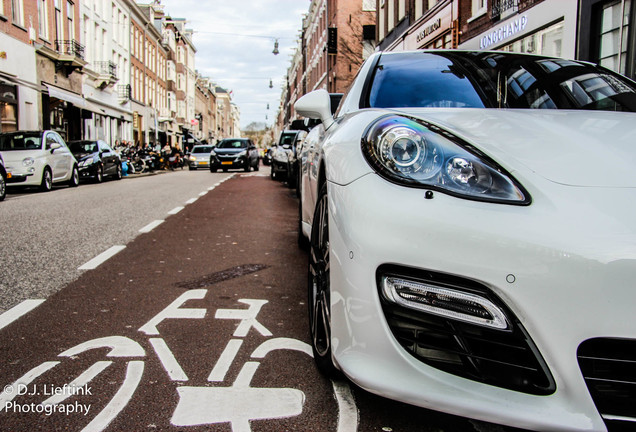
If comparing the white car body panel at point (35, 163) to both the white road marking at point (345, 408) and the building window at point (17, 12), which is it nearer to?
the building window at point (17, 12)

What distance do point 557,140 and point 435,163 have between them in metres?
0.50

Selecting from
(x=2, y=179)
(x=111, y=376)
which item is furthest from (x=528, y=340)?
(x=2, y=179)

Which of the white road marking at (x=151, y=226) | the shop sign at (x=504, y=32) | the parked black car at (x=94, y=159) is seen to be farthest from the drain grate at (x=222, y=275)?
the parked black car at (x=94, y=159)

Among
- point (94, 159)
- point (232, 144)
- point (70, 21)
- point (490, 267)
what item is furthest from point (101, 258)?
point (70, 21)

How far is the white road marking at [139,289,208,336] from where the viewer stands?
326 cm

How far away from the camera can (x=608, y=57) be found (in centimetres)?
1002

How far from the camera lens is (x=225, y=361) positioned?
9.08 feet

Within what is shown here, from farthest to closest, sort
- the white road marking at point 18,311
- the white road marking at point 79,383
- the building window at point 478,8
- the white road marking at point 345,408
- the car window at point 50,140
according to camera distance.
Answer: the car window at point 50,140
the building window at point 478,8
the white road marking at point 18,311
the white road marking at point 79,383
the white road marking at point 345,408

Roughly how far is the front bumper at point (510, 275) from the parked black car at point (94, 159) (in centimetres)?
1959

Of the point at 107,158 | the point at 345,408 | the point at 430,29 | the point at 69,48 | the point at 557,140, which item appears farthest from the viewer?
the point at 69,48

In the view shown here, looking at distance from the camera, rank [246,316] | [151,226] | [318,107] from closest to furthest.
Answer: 1. [318,107]
2. [246,316]
3. [151,226]

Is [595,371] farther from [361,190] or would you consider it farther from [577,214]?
[361,190]

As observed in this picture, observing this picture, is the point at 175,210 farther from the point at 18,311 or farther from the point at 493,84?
the point at 493,84

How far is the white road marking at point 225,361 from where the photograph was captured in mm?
2574
